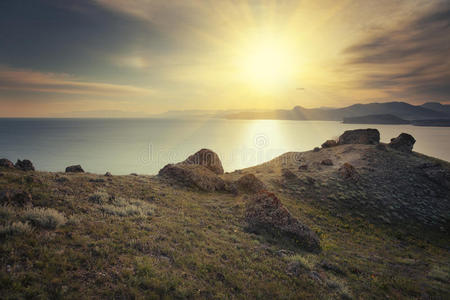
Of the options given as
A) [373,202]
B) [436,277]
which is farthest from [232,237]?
[373,202]

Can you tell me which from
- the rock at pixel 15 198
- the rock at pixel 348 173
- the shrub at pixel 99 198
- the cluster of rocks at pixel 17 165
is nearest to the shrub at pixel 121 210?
the shrub at pixel 99 198

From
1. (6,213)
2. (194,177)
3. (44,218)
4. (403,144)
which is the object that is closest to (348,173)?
(194,177)

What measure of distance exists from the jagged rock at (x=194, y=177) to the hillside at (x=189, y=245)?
0.14 meters

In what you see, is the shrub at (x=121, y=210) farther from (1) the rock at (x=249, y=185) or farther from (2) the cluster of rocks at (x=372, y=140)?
(2) the cluster of rocks at (x=372, y=140)

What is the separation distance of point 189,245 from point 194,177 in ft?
43.7

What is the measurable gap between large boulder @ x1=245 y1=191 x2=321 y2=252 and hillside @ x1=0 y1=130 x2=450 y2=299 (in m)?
0.19

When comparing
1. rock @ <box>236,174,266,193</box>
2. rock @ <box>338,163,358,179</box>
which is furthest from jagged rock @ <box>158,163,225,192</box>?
rock @ <box>338,163,358,179</box>

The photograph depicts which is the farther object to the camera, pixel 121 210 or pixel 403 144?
pixel 403 144

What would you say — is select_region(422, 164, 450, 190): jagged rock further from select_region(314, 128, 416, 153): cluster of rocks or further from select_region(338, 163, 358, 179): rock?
select_region(338, 163, 358, 179): rock

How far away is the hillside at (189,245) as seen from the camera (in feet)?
20.1

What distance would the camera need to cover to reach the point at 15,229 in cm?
684

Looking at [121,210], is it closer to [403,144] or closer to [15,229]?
[15,229]

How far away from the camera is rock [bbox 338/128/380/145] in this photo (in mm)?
47500

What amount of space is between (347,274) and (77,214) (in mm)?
14267
